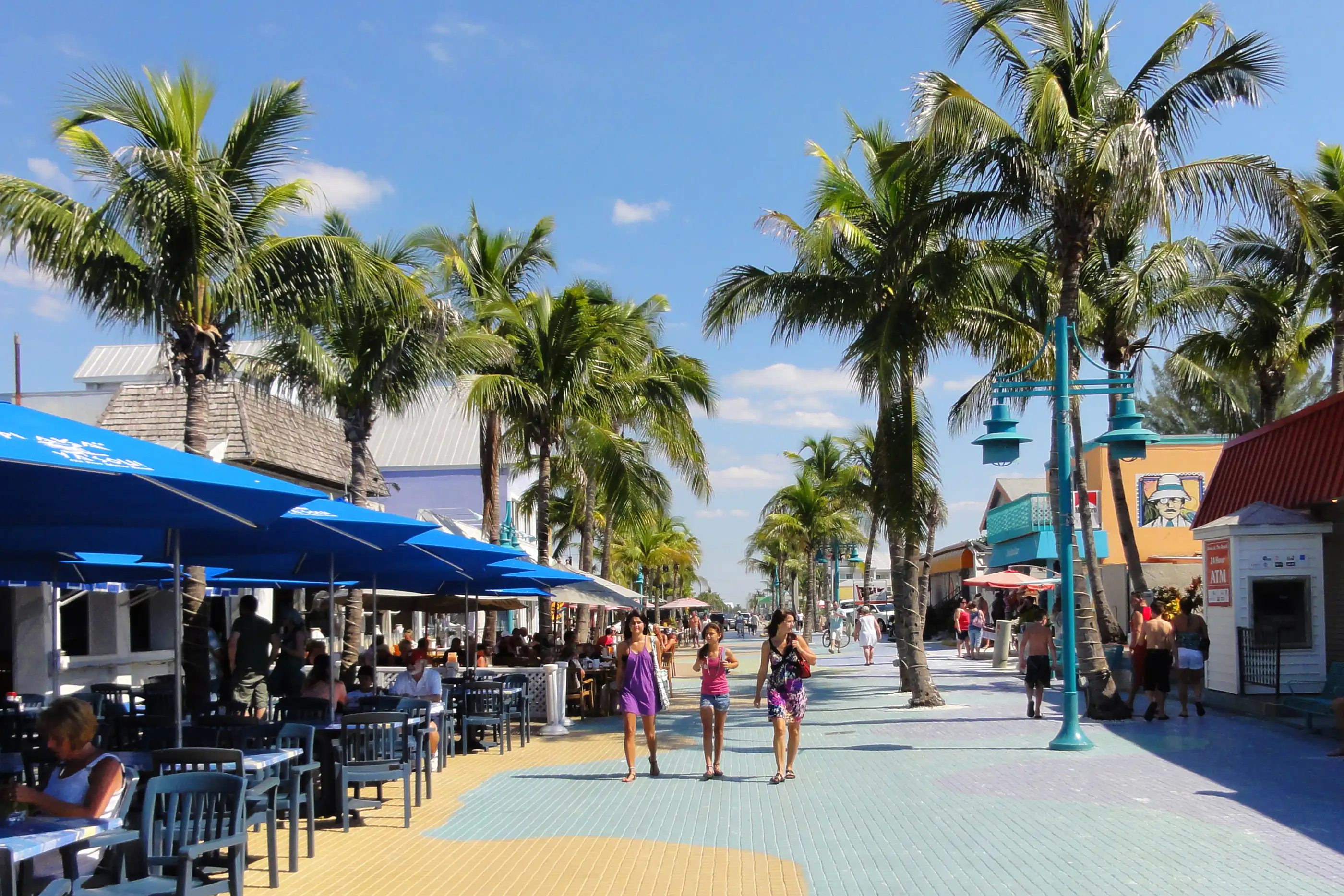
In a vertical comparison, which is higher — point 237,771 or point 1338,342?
point 1338,342

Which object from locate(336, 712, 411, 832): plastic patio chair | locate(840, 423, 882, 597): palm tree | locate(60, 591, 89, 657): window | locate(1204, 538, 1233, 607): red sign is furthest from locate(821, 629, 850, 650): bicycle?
locate(336, 712, 411, 832): plastic patio chair

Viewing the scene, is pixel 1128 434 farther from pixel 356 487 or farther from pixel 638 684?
pixel 356 487

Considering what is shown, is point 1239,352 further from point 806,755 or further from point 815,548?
point 815,548

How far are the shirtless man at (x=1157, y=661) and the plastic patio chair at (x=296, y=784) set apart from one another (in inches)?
452

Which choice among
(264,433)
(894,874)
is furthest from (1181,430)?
(894,874)

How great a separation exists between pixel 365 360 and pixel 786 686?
9.29m

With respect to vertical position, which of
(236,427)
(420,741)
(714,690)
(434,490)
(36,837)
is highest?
(236,427)

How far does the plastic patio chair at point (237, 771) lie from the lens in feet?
22.7

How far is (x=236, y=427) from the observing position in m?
22.3

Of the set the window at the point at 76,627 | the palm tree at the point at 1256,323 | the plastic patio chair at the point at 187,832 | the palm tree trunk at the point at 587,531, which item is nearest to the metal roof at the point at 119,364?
the palm tree trunk at the point at 587,531

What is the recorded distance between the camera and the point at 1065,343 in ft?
46.1

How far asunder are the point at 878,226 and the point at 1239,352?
32.0 feet

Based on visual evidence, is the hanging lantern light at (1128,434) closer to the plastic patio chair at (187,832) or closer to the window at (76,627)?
the plastic patio chair at (187,832)

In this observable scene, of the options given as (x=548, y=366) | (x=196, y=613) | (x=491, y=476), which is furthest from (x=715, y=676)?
(x=491, y=476)
